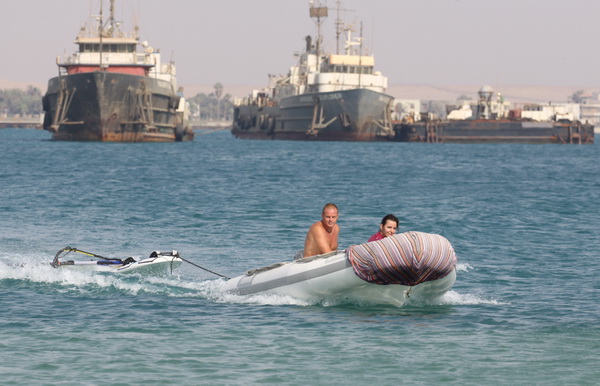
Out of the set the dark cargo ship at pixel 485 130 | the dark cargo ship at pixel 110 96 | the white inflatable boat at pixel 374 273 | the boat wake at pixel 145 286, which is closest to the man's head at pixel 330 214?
the white inflatable boat at pixel 374 273

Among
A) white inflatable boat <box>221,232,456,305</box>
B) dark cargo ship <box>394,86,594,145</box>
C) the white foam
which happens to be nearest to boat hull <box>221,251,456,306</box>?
white inflatable boat <box>221,232,456,305</box>

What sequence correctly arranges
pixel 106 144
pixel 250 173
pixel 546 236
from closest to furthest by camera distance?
pixel 546 236 → pixel 250 173 → pixel 106 144

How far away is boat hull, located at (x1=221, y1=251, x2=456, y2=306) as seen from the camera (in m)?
16.3

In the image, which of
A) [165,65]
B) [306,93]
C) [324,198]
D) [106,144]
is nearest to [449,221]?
[324,198]

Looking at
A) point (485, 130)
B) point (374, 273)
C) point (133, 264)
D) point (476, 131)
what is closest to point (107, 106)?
point (476, 131)

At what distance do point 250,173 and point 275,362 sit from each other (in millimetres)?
50556

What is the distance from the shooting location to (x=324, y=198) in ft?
147

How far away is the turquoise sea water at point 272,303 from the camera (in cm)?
1323

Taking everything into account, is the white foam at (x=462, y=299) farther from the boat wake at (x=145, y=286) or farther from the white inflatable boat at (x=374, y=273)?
the white inflatable boat at (x=374, y=273)

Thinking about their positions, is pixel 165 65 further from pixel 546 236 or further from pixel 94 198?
pixel 546 236

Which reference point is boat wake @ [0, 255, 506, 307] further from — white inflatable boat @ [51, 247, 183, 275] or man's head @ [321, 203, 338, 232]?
man's head @ [321, 203, 338, 232]

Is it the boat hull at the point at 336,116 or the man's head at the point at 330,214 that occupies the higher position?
the boat hull at the point at 336,116

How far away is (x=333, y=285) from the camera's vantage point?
1642 cm

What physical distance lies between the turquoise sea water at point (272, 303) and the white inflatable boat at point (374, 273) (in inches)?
10.5
